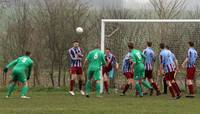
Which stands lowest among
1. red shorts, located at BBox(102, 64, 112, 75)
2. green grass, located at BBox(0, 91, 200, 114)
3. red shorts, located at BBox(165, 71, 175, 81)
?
green grass, located at BBox(0, 91, 200, 114)

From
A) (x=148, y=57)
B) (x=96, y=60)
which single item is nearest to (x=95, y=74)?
(x=96, y=60)

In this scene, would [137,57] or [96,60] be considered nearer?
[96,60]

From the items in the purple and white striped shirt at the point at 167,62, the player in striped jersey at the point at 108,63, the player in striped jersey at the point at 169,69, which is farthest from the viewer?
the player in striped jersey at the point at 108,63

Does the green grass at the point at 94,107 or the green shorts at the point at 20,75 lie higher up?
the green shorts at the point at 20,75

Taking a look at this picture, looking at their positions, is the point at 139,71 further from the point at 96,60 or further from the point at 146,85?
the point at 96,60

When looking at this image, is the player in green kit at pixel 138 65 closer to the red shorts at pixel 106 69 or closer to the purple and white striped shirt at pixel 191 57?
the purple and white striped shirt at pixel 191 57

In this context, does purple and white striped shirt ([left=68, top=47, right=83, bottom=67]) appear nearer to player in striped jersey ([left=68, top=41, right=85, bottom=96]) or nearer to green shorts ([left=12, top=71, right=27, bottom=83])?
player in striped jersey ([left=68, top=41, right=85, bottom=96])

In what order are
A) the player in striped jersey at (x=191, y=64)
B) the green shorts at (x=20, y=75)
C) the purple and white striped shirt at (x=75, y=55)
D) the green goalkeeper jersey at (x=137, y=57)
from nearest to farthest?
the green shorts at (x=20, y=75)
the green goalkeeper jersey at (x=137, y=57)
the player in striped jersey at (x=191, y=64)
the purple and white striped shirt at (x=75, y=55)

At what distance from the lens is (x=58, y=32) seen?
36562 millimetres

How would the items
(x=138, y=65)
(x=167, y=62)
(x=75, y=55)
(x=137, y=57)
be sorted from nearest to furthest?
(x=167, y=62)
(x=137, y=57)
(x=138, y=65)
(x=75, y=55)

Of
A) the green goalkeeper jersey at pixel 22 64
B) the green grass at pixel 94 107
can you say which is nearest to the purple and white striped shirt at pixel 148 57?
the green grass at pixel 94 107

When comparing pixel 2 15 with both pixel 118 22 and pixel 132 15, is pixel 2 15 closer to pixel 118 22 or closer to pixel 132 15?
pixel 132 15

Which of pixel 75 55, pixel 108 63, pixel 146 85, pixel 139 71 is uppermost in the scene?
pixel 75 55

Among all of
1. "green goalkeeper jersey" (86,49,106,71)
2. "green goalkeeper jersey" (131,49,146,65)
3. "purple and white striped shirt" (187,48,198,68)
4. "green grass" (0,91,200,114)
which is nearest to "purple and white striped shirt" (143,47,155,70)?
"green goalkeeper jersey" (131,49,146,65)
